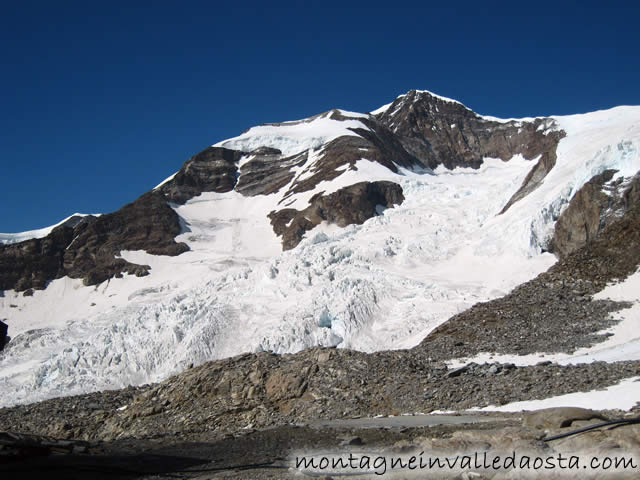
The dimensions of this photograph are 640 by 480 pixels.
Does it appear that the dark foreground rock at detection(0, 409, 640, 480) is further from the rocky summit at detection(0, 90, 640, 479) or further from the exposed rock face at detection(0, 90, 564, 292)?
the exposed rock face at detection(0, 90, 564, 292)

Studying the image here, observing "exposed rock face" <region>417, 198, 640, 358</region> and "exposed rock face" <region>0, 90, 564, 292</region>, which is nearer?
"exposed rock face" <region>417, 198, 640, 358</region>

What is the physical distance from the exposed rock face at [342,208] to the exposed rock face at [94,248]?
466 inches

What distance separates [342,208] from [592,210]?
92.9 feet

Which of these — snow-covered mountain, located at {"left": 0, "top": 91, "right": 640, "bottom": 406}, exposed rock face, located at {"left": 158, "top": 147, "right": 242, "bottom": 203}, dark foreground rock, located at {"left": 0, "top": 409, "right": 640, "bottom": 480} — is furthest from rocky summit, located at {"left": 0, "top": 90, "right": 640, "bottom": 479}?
exposed rock face, located at {"left": 158, "top": 147, "right": 242, "bottom": 203}

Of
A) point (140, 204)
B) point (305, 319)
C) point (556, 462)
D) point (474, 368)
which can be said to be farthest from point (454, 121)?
point (556, 462)

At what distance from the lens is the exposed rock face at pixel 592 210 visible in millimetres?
31406

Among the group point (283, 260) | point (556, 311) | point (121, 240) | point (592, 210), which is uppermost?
point (121, 240)

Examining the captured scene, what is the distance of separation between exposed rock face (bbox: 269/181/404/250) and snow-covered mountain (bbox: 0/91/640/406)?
0.21m

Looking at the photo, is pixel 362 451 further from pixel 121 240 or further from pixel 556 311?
pixel 121 240

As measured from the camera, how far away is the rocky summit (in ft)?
36.2

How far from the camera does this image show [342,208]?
57.2m

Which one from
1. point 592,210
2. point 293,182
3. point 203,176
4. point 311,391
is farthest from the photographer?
point 203,176

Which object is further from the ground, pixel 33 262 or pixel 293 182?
pixel 293 182

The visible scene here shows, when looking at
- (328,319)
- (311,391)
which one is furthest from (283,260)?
(311,391)
